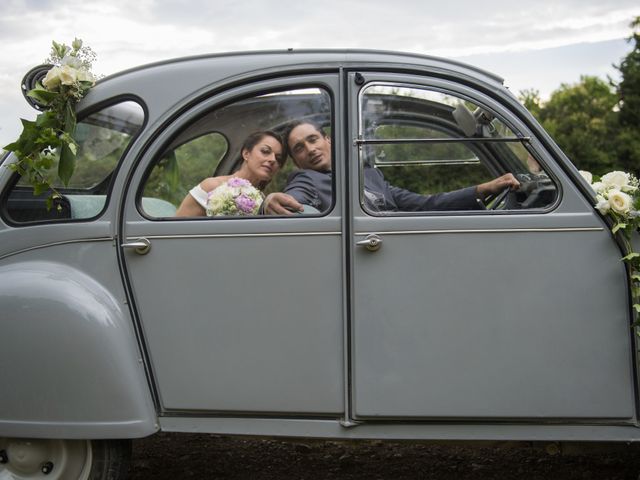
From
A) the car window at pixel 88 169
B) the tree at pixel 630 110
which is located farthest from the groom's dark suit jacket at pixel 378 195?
the tree at pixel 630 110

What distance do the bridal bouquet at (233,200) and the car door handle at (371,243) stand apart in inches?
21.1

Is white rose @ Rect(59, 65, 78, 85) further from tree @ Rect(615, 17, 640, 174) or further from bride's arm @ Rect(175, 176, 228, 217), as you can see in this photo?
tree @ Rect(615, 17, 640, 174)

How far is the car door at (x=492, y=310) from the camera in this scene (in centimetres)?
349

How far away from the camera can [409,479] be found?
15.2 ft

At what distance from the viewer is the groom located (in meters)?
3.63

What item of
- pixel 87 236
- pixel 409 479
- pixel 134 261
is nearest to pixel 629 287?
pixel 409 479

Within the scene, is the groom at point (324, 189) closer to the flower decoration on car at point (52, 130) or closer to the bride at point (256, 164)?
the bride at point (256, 164)

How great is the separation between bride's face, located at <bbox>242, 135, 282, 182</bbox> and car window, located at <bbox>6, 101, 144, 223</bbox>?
0.55 metres

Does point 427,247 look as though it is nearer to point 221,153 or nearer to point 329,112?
point 329,112

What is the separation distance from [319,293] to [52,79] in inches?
64.4

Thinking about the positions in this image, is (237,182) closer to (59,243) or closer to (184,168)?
(184,168)

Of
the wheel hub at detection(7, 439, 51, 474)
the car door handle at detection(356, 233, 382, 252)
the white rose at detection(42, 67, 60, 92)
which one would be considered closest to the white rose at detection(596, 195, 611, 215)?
the car door handle at detection(356, 233, 382, 252)

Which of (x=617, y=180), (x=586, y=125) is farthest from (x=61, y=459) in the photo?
(x=586, y=125)

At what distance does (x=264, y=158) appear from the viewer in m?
3.81
